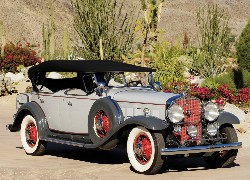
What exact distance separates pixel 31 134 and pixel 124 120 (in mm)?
2346

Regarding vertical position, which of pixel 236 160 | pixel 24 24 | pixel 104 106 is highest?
pixel 24 24

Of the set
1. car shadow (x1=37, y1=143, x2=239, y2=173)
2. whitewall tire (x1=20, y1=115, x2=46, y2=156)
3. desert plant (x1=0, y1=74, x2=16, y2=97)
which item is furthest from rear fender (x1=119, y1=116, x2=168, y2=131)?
desert plant (x1=0, y1=74, x2=16, y2=97)

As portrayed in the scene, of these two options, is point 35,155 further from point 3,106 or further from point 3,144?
point 3,106

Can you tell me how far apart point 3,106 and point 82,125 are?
1286cm

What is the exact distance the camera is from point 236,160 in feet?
37.6

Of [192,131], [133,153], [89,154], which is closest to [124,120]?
[133,153]

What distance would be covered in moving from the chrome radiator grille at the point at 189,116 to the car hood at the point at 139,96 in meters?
0.23

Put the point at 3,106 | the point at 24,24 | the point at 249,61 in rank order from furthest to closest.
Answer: the point at 24,24 → the point at 249,61 → the point at 3,106

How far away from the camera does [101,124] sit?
10.6 meters

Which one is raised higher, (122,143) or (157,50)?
(157,50)

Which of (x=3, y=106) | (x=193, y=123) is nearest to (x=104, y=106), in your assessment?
(x=193, y=123)

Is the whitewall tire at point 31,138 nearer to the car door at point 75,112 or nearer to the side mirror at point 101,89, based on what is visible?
the car door at point 75,112

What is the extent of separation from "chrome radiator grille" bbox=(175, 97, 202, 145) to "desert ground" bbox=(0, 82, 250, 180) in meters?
Result: 0.48

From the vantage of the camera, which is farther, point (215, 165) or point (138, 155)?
point (215, 165)
